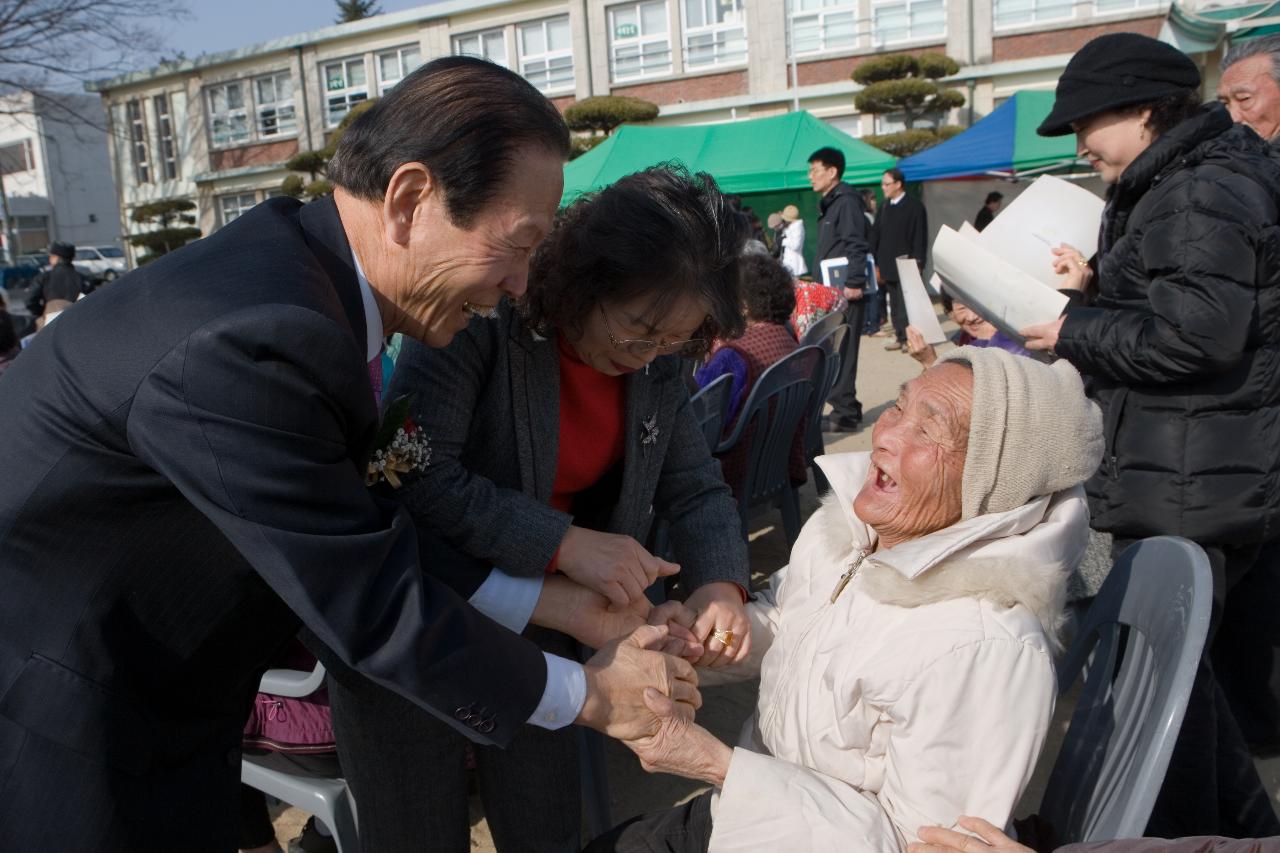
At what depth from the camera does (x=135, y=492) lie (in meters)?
1.25

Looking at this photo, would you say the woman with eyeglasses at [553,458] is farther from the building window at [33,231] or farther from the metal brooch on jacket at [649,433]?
the building window at [33,231]

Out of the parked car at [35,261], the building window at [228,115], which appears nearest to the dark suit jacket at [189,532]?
the parked car at [35,261]

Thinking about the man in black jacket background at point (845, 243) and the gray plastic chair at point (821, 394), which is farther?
the man in black jacket background at point (845, 243)

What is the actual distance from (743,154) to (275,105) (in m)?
24.5

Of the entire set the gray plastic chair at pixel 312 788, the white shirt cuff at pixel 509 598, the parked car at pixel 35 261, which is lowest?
the gray plastic chair at pixel 312 788

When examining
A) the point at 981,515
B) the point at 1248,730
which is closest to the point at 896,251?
the point at 1248,730

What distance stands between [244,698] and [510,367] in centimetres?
73

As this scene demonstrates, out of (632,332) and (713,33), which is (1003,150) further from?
(632,332)

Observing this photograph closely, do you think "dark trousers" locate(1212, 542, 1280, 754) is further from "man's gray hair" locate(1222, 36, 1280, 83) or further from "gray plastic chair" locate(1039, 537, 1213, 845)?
"man's gray hair" locate(1222, 36, 1280, 83)

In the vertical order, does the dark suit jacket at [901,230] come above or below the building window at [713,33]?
below

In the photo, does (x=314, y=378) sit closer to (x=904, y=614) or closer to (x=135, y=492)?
(x=135, y=492)

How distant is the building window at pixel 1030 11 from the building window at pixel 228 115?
84.2 feet

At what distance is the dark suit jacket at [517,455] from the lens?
173 cm

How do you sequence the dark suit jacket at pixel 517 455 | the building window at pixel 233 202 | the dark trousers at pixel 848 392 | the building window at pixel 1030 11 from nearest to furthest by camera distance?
1. the dark suit jacket at pixel 517 455
2. the dark trousers at pixel 848 392
3. the building window at pixel 1030 11
4. the building window at pixel 233 202
